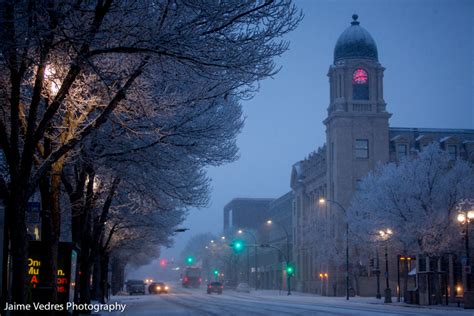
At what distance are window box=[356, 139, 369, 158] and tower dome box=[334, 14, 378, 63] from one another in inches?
379

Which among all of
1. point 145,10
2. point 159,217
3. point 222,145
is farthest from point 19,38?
point 159,217

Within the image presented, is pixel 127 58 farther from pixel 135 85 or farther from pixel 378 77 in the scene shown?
pixel 378 77

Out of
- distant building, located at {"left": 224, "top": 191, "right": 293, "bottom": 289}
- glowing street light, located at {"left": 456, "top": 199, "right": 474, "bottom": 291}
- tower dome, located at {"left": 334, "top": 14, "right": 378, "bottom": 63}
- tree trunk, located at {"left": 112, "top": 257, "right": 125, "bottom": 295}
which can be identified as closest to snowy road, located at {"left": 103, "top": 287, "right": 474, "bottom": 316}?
glowing street light, located at {"left": 456, "top": 199, "right": 474, "bottom": 291}

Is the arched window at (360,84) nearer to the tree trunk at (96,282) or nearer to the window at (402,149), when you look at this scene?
the window at (402,149)

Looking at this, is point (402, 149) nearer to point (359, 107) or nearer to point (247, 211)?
point (359, 107)

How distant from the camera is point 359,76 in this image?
83125mm

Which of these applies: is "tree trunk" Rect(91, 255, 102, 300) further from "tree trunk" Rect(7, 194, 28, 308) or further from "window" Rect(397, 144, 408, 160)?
"window" Rect(397, 144, 408, 160)

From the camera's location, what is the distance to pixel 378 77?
83.3m

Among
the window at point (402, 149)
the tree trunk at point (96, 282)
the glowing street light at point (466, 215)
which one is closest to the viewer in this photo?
the tree trunk at point (96, 282)

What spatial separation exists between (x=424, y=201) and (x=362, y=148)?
29.0 metres

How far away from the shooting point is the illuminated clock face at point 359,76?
83.1m

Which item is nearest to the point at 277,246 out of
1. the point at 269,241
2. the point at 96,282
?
the point at 269,241

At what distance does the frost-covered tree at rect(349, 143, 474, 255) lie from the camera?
52.7m

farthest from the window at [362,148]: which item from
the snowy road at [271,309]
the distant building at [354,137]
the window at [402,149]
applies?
the snowy road at [271,309]
